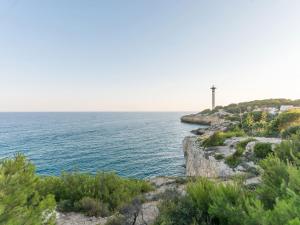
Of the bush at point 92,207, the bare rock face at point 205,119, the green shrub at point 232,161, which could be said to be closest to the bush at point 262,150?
the green shrub at point 232,161

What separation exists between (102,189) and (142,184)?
198cm

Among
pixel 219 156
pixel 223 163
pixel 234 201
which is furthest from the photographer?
pixel 219 156

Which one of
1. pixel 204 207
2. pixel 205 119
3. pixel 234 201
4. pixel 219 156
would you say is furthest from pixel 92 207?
pixel 205 119

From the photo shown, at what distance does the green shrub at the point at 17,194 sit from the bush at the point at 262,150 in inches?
449

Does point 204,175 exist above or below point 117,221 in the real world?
below

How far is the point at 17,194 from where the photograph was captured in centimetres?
347

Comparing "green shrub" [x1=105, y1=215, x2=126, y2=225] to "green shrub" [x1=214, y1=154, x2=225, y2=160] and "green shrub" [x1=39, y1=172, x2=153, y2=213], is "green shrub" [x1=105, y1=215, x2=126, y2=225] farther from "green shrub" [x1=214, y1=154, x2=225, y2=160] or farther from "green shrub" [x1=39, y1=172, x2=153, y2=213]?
"green shrub" [x1=214, y1=154, x2=225, y2=160]

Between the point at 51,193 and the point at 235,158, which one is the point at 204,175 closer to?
the point at 235,158

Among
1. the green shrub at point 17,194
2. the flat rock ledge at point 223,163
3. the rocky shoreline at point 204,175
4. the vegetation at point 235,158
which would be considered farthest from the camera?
the vegetation at point 235,158

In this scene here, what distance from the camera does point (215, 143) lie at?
18250 millimetres

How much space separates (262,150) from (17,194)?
40.1 feet

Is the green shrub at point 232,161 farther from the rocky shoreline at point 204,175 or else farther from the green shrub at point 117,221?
the green shrub at point 117,221

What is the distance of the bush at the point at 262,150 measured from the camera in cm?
1219

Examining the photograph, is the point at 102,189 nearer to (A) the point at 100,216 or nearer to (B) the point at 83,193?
(B) the point at 83,193
